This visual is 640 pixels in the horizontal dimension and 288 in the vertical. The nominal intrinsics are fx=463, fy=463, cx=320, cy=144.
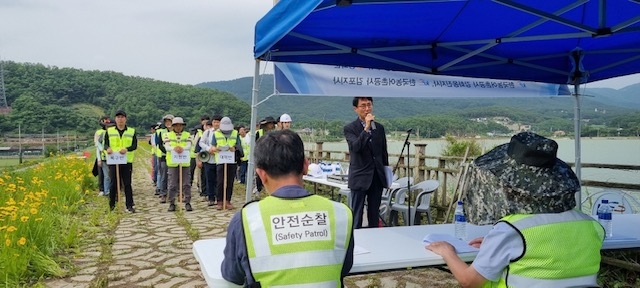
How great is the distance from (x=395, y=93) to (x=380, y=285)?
66.7 inches

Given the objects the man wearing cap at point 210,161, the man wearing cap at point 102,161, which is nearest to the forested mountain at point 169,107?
the man wearing cap at point 210,161

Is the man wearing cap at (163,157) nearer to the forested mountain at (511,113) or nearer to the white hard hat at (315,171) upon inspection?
the forested mountain at (511,113)

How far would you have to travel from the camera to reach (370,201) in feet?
15.0

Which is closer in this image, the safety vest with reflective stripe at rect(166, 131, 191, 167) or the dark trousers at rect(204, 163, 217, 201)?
the safety vest with reflective stripe at rect(166, 131, 191, 167)

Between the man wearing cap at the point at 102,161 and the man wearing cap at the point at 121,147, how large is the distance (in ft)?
3.80

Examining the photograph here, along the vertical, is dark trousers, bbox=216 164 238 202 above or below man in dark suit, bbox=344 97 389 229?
below

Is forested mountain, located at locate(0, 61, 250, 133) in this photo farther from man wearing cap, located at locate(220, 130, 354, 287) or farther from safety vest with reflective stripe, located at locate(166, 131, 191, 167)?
man wearing cap, located at locate(220, 130, 354, 287)

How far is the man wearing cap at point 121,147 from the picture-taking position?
741 cm

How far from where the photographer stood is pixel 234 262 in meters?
1.71

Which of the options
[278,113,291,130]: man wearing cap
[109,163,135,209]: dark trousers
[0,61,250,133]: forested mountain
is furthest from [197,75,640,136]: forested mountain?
[0,61,250,133]: forested mountain

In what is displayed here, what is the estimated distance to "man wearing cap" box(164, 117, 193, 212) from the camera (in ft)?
25.5

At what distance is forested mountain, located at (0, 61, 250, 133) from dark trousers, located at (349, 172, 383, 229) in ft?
78.3

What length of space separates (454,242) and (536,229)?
0.97m

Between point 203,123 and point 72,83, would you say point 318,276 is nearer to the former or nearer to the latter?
point 203,123
